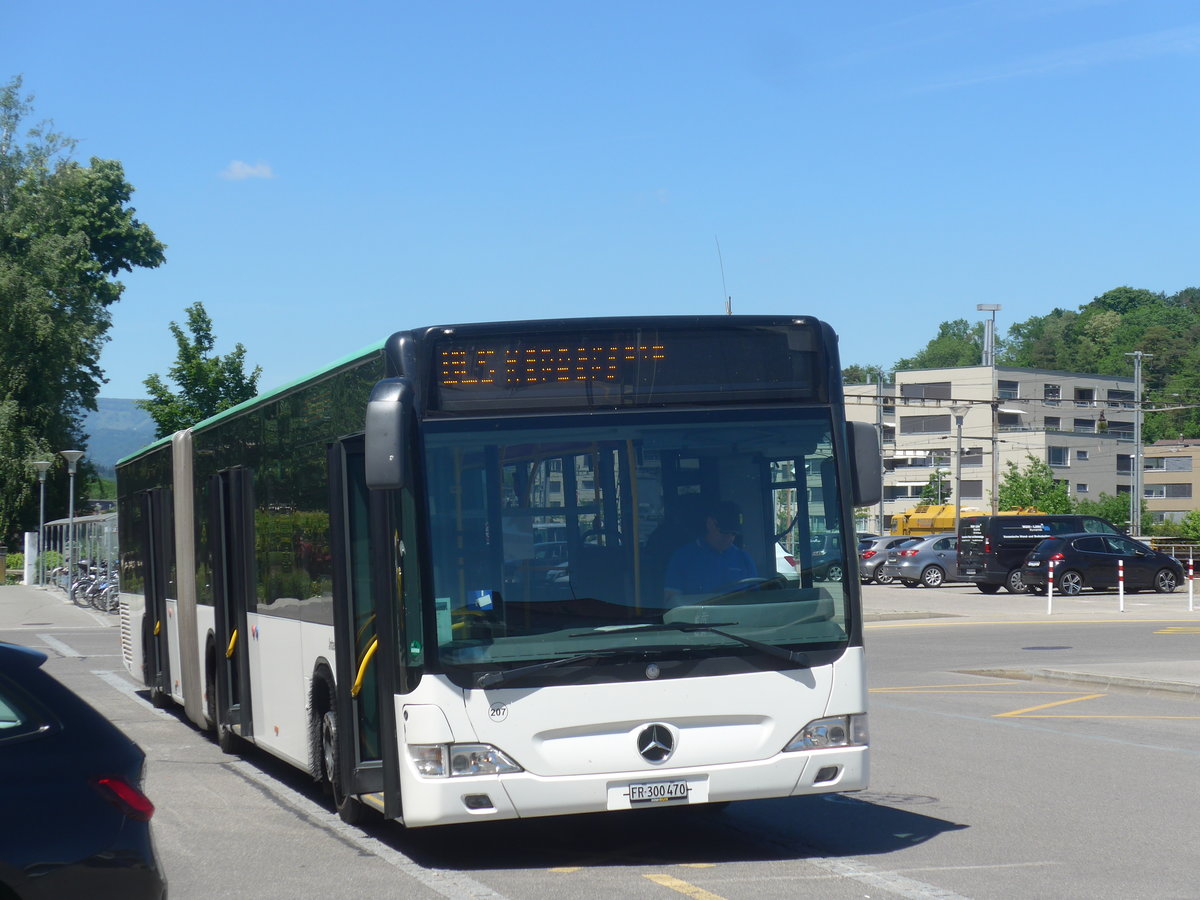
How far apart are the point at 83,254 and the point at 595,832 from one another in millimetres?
59921

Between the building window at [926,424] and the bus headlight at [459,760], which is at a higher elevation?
the building window at [926,424]

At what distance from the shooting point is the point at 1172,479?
409ft

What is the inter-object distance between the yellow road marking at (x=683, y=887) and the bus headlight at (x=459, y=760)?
84 cm

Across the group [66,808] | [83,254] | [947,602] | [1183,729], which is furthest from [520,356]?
[83,254]

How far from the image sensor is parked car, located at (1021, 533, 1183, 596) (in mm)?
40219

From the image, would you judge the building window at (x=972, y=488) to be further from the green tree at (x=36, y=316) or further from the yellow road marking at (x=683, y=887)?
the yellow road marking at (x=683, y=887)

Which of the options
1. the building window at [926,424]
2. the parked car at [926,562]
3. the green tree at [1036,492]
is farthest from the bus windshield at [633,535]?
the building window at [926,424]

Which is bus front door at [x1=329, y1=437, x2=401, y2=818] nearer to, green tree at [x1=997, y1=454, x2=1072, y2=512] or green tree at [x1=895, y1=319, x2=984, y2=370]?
green tree at [x1=997, y1=454, x2=1072, y2=512]

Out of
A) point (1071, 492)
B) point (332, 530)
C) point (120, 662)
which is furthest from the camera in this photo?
point (1071, 492)

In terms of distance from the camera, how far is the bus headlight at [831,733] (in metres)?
7.64

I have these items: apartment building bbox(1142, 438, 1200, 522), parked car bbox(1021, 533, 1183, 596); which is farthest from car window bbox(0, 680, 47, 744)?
apartment building bbox(1142, 438, 1200, 522)

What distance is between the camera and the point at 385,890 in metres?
7.15

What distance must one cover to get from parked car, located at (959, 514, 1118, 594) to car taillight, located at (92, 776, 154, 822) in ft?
126

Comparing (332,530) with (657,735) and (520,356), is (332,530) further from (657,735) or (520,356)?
(657,735)
